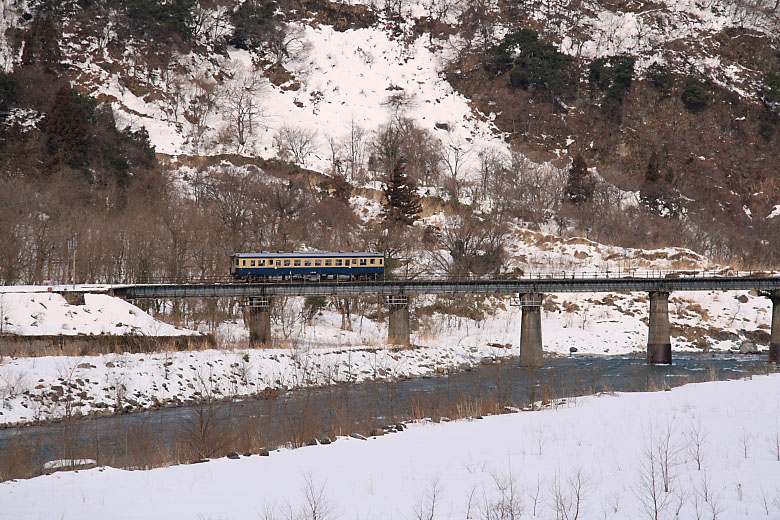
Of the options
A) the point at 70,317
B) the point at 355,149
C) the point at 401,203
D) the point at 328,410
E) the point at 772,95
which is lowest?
the point at 328,410

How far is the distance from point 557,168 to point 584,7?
63353 millimetres

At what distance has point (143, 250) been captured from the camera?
67.4 metres

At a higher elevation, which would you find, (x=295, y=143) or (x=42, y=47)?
(x=42, y=47)

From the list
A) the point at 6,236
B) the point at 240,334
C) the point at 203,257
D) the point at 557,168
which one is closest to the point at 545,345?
the point at 240,334

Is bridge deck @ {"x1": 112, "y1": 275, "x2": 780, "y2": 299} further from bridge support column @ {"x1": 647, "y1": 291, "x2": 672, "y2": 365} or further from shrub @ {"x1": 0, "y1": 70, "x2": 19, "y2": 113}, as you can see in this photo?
shrub @ {"x1": 0, "y1": 70, "x2": 19, "y2": 113}

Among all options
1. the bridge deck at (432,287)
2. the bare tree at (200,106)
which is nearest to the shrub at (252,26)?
the bare tree at (200,106)

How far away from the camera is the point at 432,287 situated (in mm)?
60969

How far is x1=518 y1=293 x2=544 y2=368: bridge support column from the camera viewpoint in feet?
192

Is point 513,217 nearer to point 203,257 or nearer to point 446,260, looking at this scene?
point 446,260

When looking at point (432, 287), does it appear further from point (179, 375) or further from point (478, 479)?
point (478, 479)

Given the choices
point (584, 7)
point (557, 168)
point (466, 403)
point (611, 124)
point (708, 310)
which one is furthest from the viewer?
point (584, 7)

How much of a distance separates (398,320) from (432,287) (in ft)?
14.3

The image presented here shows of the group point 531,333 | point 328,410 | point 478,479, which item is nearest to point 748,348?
point 531,333

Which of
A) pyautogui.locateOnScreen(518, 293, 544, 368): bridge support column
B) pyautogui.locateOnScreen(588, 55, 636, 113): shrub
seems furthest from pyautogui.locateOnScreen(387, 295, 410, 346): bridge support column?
pyautogui.locateOnScreen(588, 55, 636, 113): shrub
